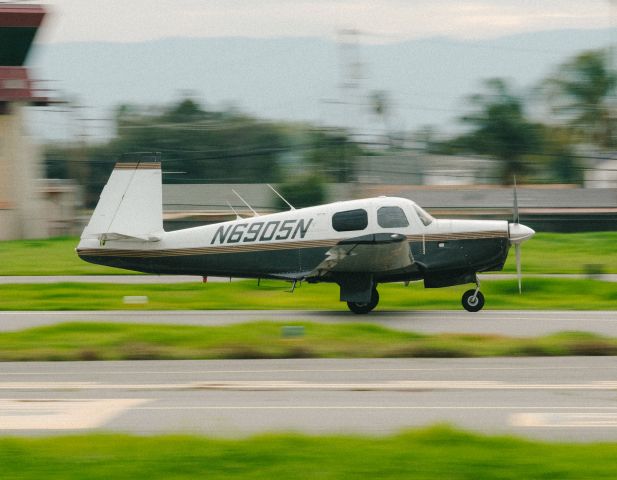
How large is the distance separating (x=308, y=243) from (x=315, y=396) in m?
8.51

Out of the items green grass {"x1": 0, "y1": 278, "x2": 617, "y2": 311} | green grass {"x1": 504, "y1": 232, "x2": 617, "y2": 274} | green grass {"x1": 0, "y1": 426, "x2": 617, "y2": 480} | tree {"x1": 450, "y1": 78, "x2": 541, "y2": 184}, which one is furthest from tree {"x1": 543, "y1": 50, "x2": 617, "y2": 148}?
green grass {"x1": 0, "y1": 426, "x2": 617, "y2": 480}

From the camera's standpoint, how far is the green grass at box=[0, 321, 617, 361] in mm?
13188

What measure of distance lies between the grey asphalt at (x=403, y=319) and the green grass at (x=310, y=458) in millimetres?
8298

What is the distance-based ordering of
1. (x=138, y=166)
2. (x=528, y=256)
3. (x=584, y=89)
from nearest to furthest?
(x=138, y=166), (x=528, y=256), (x=584, y=89)

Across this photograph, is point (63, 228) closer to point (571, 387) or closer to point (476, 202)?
point (476, 202)

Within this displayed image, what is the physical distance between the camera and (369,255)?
17.4m

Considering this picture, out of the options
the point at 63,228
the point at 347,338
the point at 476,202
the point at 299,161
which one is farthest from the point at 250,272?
the point at 299,161

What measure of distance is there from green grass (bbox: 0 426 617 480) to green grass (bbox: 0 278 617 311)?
469 inches

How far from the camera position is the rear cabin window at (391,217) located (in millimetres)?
17984

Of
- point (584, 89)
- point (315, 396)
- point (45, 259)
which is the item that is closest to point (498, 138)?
point (584, 89)

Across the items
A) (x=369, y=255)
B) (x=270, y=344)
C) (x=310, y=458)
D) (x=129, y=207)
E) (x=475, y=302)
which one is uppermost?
(x=129, y=207)

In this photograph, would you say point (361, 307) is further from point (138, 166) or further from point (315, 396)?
point (315, 396)

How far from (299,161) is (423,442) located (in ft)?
167

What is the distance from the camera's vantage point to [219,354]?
13.4 metres
